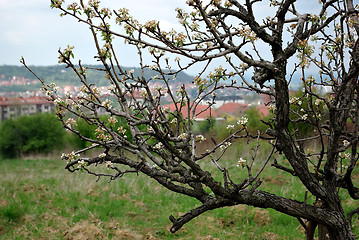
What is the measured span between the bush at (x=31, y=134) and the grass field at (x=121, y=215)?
16421mm

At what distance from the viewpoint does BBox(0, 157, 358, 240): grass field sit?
6.84m

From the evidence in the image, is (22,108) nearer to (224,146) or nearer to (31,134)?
(31,134)

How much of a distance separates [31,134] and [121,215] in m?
21.7

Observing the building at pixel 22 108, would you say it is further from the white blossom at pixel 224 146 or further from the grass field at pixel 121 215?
the white blossom at pixel 224 146

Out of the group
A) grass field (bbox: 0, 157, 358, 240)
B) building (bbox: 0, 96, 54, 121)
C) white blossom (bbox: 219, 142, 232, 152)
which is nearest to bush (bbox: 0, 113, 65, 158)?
building (bbox: 0, 96, 54, 121)

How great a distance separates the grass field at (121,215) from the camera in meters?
6.84

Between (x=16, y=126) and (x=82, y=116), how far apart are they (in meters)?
26.7

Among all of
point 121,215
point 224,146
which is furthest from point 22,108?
point 224,146

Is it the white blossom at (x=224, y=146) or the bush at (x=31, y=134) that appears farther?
the bush at (x=31, y=134)

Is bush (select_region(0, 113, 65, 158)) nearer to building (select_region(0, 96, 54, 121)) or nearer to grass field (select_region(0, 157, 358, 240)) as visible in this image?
building (select_region(0, 96, 54, 121))

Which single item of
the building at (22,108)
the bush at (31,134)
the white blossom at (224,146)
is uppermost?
the white blossom at (224,146)

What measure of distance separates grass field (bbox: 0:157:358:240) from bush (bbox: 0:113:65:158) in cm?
1642

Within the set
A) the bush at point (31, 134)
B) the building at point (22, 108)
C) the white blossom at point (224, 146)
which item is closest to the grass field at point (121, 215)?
the white blossom at point (224, 146)

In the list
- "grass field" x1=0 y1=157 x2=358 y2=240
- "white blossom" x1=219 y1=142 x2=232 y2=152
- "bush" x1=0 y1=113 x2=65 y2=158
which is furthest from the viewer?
"bush" x1=0 y1=113 x2=65 y2=158
